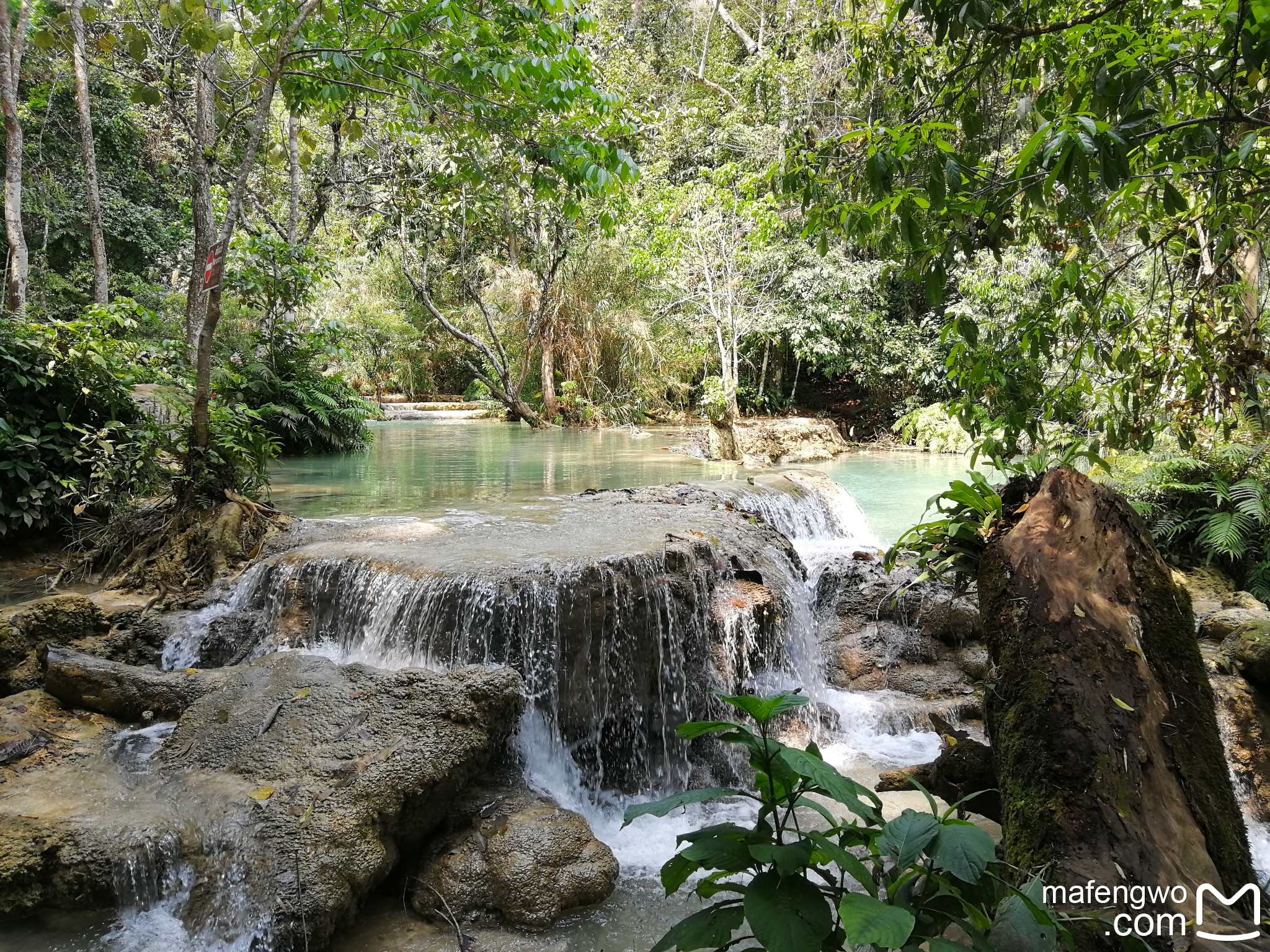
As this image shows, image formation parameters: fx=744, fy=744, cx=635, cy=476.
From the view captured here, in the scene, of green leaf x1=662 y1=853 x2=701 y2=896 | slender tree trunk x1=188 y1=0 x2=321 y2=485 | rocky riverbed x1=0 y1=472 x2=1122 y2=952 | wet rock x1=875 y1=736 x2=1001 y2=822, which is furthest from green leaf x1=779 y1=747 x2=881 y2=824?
slender tree trunk x1=188 y1=0 x2=321 y2=485

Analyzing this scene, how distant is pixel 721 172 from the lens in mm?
12922

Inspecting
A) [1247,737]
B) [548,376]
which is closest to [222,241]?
[1247,737]

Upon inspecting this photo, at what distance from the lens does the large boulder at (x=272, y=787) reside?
3139 millimetres

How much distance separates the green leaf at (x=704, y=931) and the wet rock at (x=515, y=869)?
233cm

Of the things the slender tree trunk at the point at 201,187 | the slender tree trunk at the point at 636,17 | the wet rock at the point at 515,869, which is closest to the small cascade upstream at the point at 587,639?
the wet rock at the point at 515,869

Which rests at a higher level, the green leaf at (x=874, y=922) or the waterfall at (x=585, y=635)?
the green leaf at (x=874, y=922)

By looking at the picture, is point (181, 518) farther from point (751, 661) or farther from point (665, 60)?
point (665, 60)

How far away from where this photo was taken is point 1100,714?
212 centimetres

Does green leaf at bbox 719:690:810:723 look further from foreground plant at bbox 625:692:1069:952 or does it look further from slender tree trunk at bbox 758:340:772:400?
slender tree trunk at bbox 758:340:772:400

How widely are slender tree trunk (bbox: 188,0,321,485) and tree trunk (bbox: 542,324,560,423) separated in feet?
43.0

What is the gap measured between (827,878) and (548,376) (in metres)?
18.5

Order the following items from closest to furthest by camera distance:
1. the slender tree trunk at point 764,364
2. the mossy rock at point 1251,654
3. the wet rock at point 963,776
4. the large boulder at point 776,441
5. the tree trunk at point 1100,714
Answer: the tree trunk at point 1100,714 → the wet rock at point 963,776 → the mossy rock at point 1251,654 → the large boulder at point 776,441 → the slender tree trunk at point 764,364

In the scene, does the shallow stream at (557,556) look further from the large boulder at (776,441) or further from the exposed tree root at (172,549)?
the large boulder at (776,441)

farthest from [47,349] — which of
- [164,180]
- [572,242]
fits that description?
[164,180]
